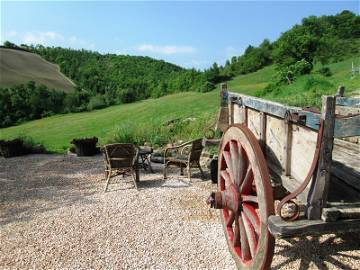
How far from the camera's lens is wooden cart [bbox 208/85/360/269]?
2111 mm

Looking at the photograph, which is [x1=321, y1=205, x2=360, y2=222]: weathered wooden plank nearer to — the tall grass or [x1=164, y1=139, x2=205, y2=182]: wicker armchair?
[x1=164, y1=139, x2=205, y2=182]: wicker armchair

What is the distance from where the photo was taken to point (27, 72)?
75938 mm

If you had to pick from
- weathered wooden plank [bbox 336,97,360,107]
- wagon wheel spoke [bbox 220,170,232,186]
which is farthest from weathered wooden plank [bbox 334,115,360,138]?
weathered wooden plank [bbox 336,97,360,107]

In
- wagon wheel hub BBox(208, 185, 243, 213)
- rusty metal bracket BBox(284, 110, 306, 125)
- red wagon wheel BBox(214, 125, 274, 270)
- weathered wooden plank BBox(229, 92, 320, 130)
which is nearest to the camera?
weathered wooden plank BBox(229, 92, 320, 130)

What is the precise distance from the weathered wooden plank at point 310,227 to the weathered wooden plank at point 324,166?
62 millimetres

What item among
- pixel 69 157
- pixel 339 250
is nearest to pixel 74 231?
pixel 339 250

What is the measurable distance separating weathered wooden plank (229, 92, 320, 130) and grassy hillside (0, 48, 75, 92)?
65.1 metres

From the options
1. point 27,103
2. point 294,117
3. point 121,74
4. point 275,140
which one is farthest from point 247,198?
point 121,74

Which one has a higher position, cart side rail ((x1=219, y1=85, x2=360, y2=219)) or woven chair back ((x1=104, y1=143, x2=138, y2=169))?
cart side rail ((x1=219, y1=85, x2=360, y2=219))

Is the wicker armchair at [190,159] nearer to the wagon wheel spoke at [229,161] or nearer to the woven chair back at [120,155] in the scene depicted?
the woven chair back at [120,155]

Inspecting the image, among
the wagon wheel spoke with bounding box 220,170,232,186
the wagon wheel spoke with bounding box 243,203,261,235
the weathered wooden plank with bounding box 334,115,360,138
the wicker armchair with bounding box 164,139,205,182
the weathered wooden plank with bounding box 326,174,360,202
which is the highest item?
the weathered wooden plank with bounding box 334,115,360,138

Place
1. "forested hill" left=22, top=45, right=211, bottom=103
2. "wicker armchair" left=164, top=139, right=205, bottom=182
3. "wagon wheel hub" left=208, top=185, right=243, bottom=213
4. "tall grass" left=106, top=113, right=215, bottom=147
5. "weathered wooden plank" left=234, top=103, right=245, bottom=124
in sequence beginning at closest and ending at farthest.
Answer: "wagon wheel hub" left=208, top=185, right=243, bottom=213
"weathered wooden plank" left=234, top=103, right=245, bottom=124
"wicker armchair" left=164, top=139, right=205, bottom=182
"tall grass" left=106, top=113, right=215, bottom=147
"forested hill" left=22, top=45, right=211, bottom=103

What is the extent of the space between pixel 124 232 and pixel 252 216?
2.63 m

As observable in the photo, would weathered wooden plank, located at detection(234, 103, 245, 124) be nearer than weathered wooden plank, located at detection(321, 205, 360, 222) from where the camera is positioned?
No
